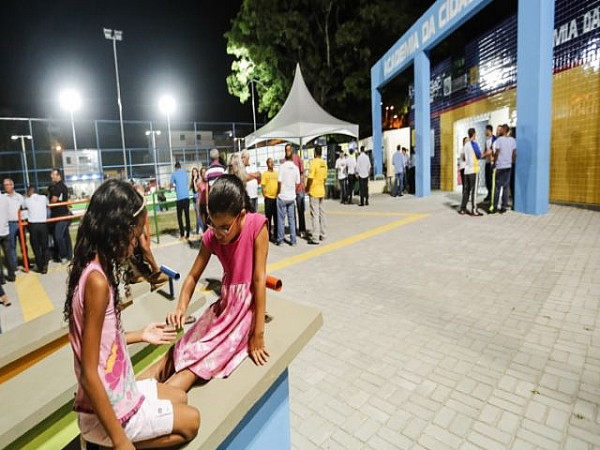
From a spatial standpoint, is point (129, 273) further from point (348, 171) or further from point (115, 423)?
point (348, 171)

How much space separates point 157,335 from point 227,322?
36 centimetres

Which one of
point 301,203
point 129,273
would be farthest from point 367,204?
point 129,273

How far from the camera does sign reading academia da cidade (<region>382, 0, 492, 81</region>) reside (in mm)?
10250

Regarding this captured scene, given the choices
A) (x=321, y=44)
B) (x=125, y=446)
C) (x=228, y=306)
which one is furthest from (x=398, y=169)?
(x=125, y=446)

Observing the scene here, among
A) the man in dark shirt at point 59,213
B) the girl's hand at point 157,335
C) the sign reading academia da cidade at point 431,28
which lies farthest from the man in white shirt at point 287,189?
the sign reading academia da cidade at point 431,28

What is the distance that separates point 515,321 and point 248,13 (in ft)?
75.6

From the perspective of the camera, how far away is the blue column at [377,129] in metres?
17.8

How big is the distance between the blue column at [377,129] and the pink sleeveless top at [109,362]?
1749 cm

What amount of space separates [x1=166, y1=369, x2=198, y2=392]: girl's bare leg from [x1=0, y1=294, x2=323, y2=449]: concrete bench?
41 millimetres

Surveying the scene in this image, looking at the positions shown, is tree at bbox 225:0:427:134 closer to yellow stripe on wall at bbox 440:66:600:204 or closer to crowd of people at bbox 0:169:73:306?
yellow stripe on wall at bbox 440:66:600:204

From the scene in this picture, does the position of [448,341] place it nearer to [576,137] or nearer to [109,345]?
[109,345]

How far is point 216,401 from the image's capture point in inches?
67.3

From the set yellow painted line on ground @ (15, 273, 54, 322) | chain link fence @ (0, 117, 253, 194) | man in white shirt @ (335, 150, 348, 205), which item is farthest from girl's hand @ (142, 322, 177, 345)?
chain link fence @ (0, 117, 253, 194)

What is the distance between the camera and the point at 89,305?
1351 millimetres
